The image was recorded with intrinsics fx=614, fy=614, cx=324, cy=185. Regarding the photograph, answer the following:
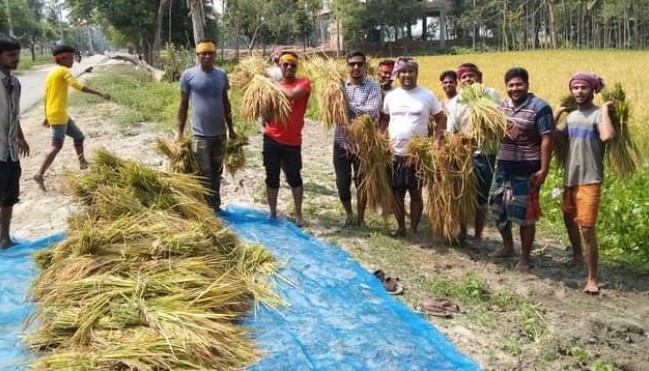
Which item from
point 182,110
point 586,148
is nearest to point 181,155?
point 182,110

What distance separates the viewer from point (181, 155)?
5.72m

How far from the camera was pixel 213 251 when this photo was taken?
428 centimetres

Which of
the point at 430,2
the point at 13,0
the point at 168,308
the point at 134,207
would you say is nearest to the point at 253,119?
the point at 134,207

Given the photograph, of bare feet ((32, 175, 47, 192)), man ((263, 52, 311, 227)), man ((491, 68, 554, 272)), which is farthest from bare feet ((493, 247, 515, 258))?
bare feet ((32, 175, 47, 192))

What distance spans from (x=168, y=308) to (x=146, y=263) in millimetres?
593

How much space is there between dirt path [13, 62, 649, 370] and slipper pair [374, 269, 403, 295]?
0.07 meters

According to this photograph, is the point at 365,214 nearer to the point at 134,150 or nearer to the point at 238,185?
the point at 238,185

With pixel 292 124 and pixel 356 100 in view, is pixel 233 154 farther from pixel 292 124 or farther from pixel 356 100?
pixel 356 100

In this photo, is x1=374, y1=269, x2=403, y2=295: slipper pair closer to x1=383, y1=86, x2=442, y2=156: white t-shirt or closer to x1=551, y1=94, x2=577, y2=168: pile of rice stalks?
x1=383, y1=86, x2=442, y2=156: white t-shirt

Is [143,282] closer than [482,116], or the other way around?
[143,282]

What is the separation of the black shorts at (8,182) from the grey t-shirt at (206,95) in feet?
5.03

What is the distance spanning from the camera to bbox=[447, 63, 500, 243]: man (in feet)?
16.3

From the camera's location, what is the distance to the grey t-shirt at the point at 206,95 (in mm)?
5531

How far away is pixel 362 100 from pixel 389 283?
1.78 m
